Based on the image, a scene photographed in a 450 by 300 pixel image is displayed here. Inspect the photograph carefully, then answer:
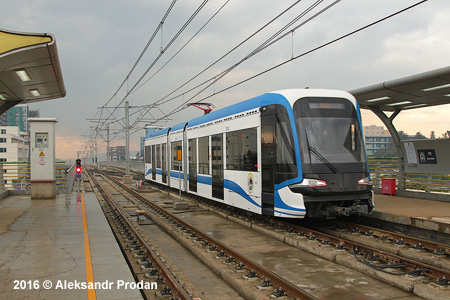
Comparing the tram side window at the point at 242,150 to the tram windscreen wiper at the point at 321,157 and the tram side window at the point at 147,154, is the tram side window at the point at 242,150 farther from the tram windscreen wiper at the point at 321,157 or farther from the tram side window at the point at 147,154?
the tram side window at the point at 147,154

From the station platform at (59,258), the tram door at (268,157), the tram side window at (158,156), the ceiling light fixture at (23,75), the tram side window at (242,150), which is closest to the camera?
the station platform at (59,258)

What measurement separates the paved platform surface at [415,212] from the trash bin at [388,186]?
83 centimetres

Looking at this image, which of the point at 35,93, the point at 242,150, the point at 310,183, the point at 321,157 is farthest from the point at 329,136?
the point at 35,93

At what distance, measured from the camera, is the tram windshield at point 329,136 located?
9.46 metres

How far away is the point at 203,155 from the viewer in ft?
50.4

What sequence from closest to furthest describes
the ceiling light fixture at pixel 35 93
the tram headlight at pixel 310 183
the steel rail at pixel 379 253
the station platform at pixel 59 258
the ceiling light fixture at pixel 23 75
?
the station platform at pixel 59 258, the steel rail at pixel 379 253, the tram headlight at pixel 310 183, the ceiling light fixture at pixel 23 75, the ceiling light fixture at pixel 35 93

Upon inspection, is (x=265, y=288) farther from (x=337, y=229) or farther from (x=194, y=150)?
(x=194, y=150)

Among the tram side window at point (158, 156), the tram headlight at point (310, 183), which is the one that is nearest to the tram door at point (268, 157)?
the tram headlight at point (310, 183)

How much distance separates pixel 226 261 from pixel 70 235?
4.13 m

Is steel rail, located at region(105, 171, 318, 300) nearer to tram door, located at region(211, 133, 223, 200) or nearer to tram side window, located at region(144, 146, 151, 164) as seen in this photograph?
tram door, located at region(211, 133, 223, 200)

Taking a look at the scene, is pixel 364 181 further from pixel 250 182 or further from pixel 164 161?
pixel 164 161

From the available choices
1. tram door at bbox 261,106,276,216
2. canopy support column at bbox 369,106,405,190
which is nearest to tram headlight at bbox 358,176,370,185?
tram door at bbox 261,106,276,216

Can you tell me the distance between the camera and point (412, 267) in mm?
6691

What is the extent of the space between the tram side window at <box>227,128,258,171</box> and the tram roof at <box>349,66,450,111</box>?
3892 millimetres
